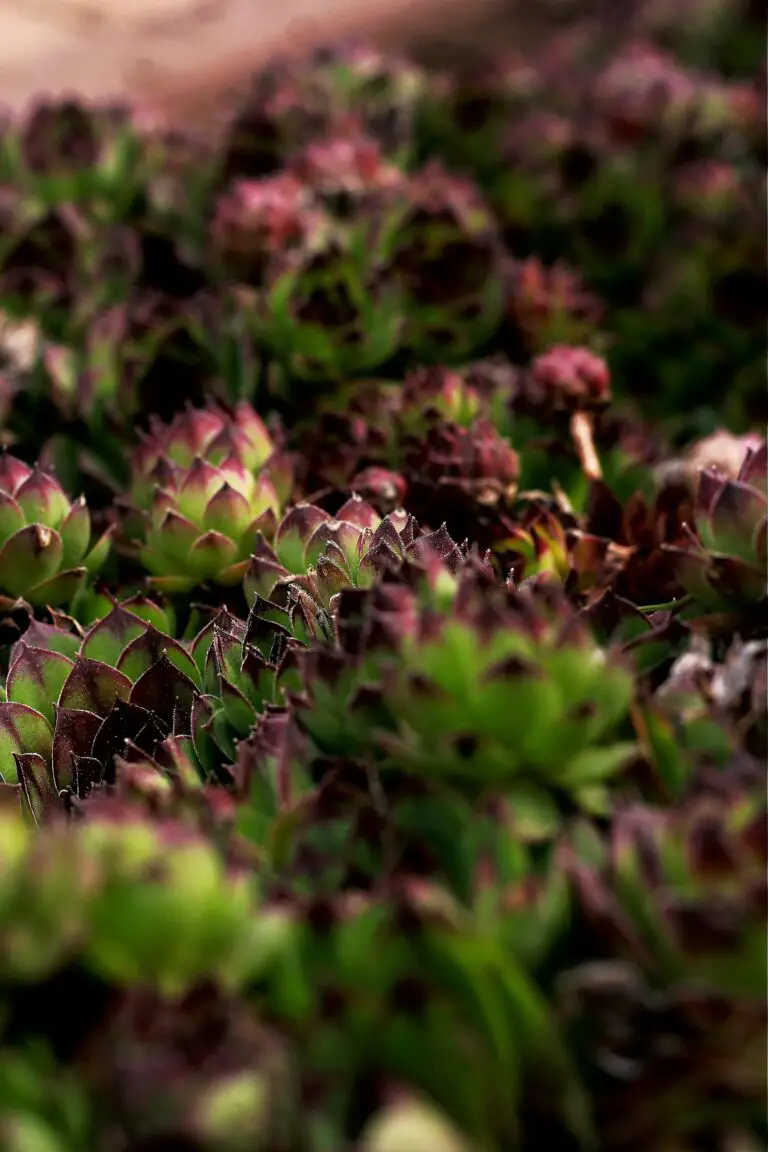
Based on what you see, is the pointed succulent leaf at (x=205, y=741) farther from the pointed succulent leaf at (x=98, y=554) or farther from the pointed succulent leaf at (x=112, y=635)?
the pointed succulent leaf at (x=98, y=554)

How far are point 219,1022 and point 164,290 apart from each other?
162cm

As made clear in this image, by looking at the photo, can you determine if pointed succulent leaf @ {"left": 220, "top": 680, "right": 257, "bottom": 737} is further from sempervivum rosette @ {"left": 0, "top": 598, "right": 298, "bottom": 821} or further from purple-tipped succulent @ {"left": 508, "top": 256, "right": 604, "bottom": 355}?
purple-tipped succulent @ {"left": 508, "top": 256, "right": 604, "bottom": 355}

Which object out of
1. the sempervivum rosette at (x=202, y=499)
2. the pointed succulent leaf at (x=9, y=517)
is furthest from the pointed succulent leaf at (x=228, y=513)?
the pointed succulent leaf at (x=9, y=517)

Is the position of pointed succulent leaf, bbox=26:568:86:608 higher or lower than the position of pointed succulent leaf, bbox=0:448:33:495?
lower

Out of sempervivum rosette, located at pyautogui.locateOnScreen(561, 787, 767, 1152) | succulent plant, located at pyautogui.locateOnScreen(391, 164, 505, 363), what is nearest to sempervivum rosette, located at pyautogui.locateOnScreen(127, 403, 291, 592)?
succulent plant, located at pyautogui.locateOnScreen(391, 164, 505, 363)

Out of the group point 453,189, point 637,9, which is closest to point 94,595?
point 453,189

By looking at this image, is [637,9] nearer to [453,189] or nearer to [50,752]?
[453,189]

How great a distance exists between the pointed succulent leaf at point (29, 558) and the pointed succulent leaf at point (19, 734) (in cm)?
22

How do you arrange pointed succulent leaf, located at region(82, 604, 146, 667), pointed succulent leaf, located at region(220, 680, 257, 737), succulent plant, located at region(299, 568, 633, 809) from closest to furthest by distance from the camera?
succulent plant, located at region(299, 568, 633, 809) → pointed succulent leaf, located at region(220, 680, 257, 737) → pointed succulent leaf, located at region(82, 604, 146, 667)

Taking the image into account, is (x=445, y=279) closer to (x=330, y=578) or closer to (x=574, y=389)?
(x=574, y=389)

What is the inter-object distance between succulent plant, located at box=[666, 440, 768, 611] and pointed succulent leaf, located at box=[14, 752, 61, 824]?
25.7 inches

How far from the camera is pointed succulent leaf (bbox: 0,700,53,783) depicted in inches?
51.5

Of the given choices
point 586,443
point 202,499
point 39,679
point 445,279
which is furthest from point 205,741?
point 445,279

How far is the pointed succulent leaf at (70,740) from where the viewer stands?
128cm
